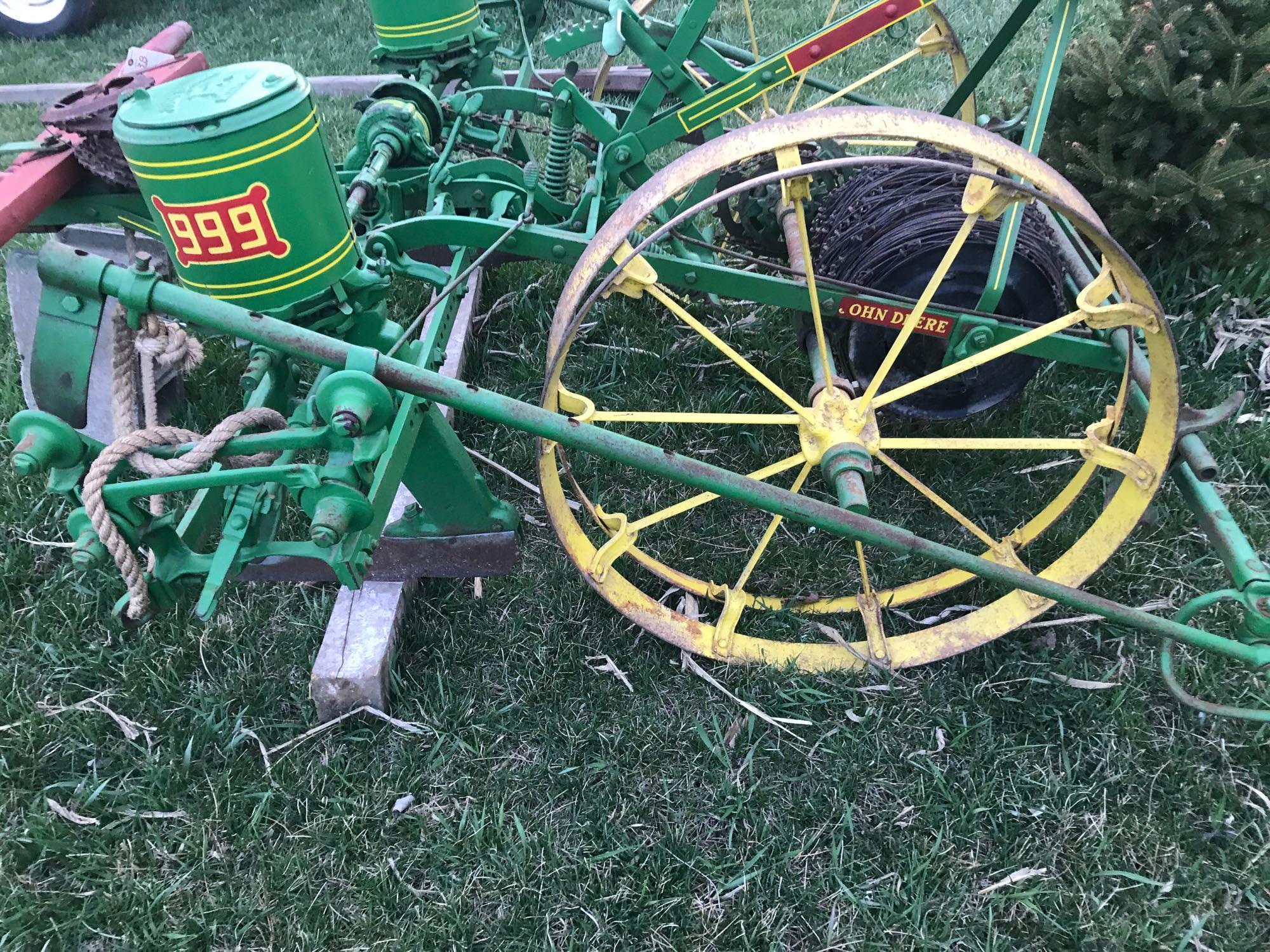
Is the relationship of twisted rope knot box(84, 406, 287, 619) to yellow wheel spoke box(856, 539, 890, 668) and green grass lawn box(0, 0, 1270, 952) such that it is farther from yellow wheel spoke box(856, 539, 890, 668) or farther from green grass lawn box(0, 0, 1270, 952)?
yellow wheel spoke box(856, 539, 890, 668)

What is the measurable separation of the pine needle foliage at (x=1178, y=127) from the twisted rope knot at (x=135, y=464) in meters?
2.63

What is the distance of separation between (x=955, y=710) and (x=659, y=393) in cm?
→ 135

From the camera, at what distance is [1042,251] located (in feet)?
7.02

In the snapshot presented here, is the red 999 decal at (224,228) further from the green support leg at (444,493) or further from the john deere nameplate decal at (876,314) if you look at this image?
the john deere nameplate decal at (876,314)

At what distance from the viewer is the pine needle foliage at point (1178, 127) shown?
2.52 metres

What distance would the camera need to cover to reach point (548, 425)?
1.55 meters

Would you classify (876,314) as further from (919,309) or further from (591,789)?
(591,789)

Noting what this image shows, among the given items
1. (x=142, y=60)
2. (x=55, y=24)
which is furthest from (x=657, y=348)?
(x=55, y=24)

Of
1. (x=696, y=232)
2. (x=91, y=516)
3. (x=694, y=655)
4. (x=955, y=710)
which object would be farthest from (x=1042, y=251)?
(x=91, y=516)

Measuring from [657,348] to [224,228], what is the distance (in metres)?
1.71

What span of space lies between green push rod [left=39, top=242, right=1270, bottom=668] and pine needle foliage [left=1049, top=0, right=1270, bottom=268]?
4.90ft

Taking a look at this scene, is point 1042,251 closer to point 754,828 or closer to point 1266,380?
point 1266,380

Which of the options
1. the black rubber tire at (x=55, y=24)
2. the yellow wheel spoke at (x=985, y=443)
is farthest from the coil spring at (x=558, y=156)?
the black rubber tire at (x=55, y=24)

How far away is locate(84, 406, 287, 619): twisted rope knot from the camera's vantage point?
1.48 metres
